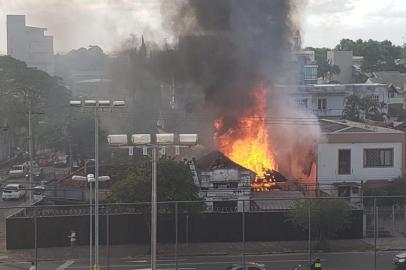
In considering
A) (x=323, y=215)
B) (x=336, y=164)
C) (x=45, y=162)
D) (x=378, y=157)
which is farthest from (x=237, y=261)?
(x=45, y=162)

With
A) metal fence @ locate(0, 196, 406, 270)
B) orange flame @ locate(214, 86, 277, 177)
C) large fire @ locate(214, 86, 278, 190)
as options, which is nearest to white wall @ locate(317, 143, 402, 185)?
large fire @ locate(214, 86, 278, 190)

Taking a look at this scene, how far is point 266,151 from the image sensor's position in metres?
38.7

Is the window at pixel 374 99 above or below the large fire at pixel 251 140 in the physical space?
above

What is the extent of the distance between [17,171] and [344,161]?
77.1ft

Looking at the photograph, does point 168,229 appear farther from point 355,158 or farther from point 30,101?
point 30,101

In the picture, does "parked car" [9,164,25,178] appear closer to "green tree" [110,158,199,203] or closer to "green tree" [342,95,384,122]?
"green tree" [110,158,199,203]

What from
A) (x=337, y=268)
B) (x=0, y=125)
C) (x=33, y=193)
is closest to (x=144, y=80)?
(x=0, y=125)

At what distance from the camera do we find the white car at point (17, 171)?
4647 cm

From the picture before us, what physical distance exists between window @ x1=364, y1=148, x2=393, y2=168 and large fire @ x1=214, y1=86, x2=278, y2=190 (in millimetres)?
5135

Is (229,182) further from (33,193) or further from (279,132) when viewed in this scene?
(33,193)

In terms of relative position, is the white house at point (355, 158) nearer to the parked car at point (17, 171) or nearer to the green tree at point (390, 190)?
the green tree at point (390, 190)

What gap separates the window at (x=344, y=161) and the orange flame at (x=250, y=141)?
4.57 meters

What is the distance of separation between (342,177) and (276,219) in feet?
27.0

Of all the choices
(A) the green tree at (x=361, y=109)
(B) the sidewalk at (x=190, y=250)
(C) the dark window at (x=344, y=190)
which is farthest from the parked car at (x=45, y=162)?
(B) the sidewalk at (x=190, y=250)
